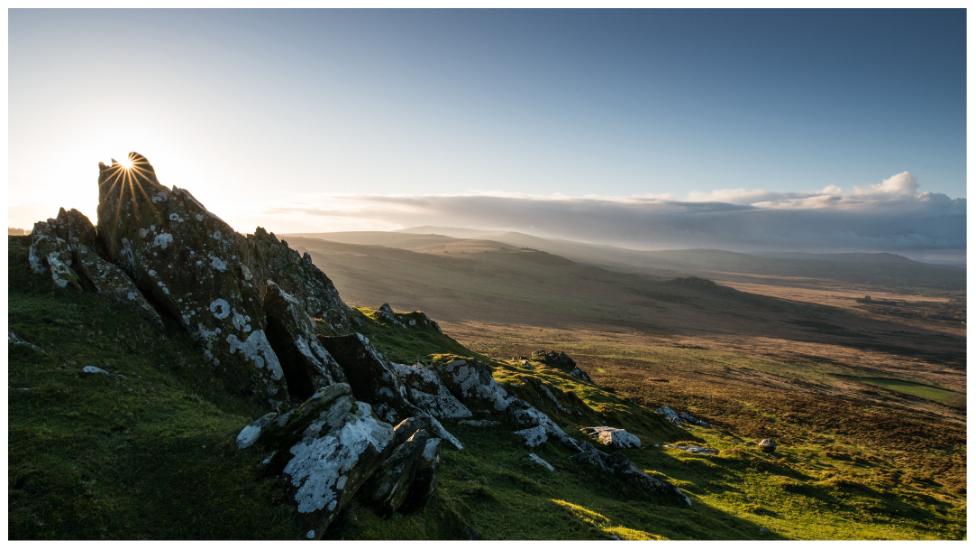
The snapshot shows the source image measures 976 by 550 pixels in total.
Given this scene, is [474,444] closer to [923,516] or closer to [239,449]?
[239,449]

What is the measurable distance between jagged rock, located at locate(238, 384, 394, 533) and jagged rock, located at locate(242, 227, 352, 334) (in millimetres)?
34200

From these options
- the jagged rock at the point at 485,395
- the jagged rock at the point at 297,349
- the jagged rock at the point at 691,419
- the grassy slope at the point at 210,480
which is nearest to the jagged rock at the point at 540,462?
the grassy slope at the point at 210,480

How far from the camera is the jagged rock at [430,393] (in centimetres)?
3341

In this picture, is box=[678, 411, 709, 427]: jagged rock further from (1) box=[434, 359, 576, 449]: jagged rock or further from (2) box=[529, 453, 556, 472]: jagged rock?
(2) box=[529, 453, 556, 472]: jagged rock

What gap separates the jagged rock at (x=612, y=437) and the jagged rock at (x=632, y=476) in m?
8.05

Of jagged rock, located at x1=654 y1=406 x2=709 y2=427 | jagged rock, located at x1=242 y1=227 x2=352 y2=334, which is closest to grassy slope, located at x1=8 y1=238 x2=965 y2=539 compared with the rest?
jagged rock, located at x1=654 y1=406 x2=709 y2=427

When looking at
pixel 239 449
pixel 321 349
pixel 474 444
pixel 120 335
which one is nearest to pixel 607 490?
pixel 474 444

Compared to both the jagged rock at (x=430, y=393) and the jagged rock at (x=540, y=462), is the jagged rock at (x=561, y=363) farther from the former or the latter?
the jagged rock at (x=540, y=462)

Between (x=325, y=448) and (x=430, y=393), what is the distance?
66.8 ft

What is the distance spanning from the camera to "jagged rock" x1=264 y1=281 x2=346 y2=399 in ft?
85.0

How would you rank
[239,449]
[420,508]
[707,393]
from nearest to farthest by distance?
[239,449]
[420,508]
[707,393]

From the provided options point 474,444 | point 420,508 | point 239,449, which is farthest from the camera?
point 474,444

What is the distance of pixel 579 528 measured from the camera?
65.1ft

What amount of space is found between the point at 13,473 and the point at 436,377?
24056 mm
